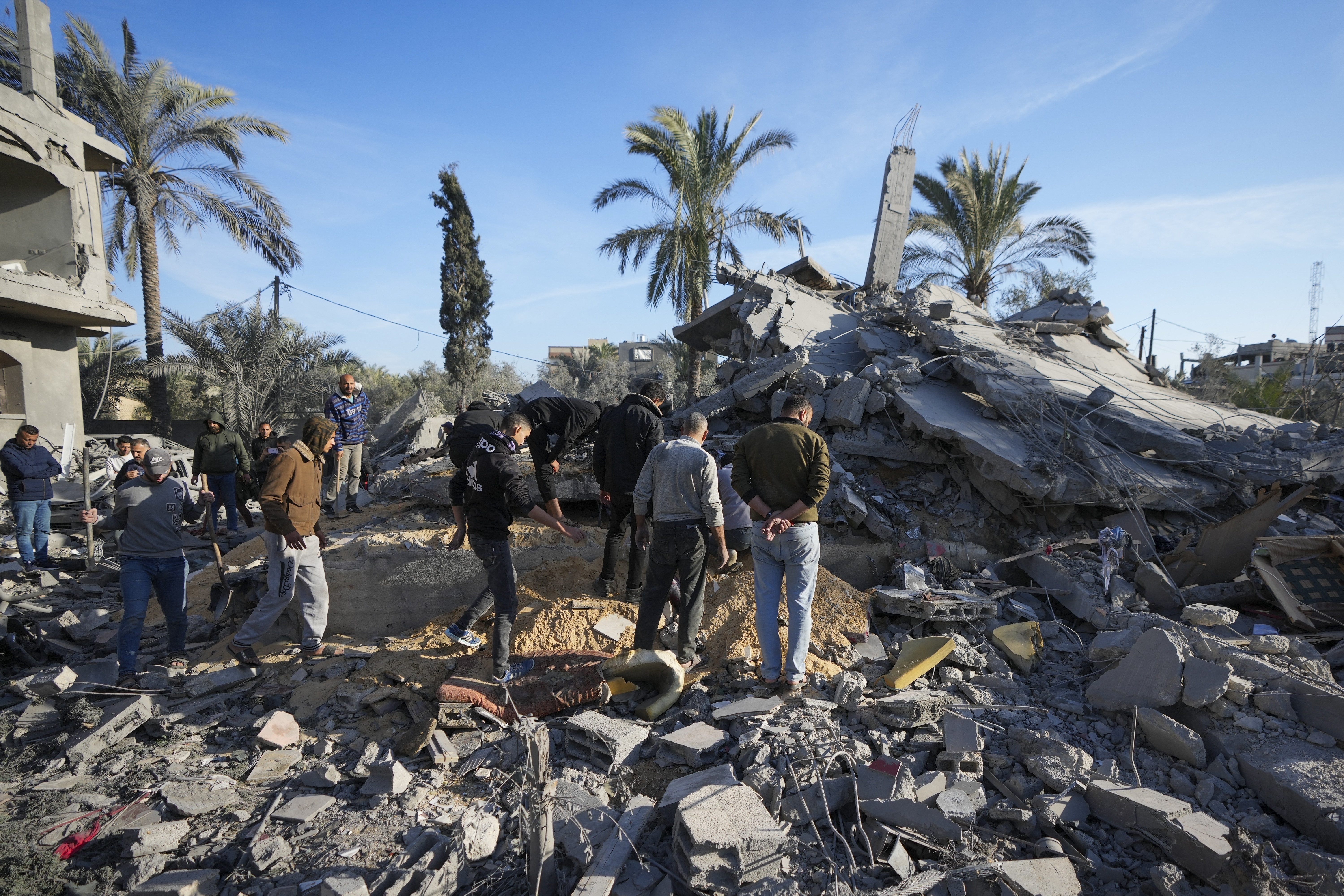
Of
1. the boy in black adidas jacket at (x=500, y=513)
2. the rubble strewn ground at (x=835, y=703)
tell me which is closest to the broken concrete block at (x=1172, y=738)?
the rubble strewn ground at (x=835, y=703)

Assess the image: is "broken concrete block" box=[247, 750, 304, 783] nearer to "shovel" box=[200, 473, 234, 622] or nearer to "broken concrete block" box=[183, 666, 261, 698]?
"broken concrete block" box=[183, 666, 261, 698]

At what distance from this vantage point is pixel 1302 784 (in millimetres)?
3322

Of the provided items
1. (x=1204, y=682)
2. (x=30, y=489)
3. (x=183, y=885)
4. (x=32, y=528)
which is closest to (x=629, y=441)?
(x=183, y=885)

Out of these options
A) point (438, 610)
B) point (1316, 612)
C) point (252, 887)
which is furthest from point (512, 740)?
point (1316, 612)

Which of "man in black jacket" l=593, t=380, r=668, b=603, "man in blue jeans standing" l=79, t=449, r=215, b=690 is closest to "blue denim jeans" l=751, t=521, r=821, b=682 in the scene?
"man in black jacket" l=593, t=380, r=668, b=603

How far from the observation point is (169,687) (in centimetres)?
496

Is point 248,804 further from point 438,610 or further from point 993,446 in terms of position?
point 993,446

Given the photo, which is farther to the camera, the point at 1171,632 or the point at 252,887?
the point at 1171,632

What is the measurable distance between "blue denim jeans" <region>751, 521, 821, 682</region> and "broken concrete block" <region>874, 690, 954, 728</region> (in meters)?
0.59

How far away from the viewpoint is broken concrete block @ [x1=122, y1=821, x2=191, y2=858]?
3.31 meters

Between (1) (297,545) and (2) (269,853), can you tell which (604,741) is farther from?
(1) (297,545)

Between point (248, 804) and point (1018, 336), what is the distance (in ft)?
33.4

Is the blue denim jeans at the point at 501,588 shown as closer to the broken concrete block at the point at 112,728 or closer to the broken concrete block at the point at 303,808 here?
the broken concrete block at the point at 303,808

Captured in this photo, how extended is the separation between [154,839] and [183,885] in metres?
0.48
